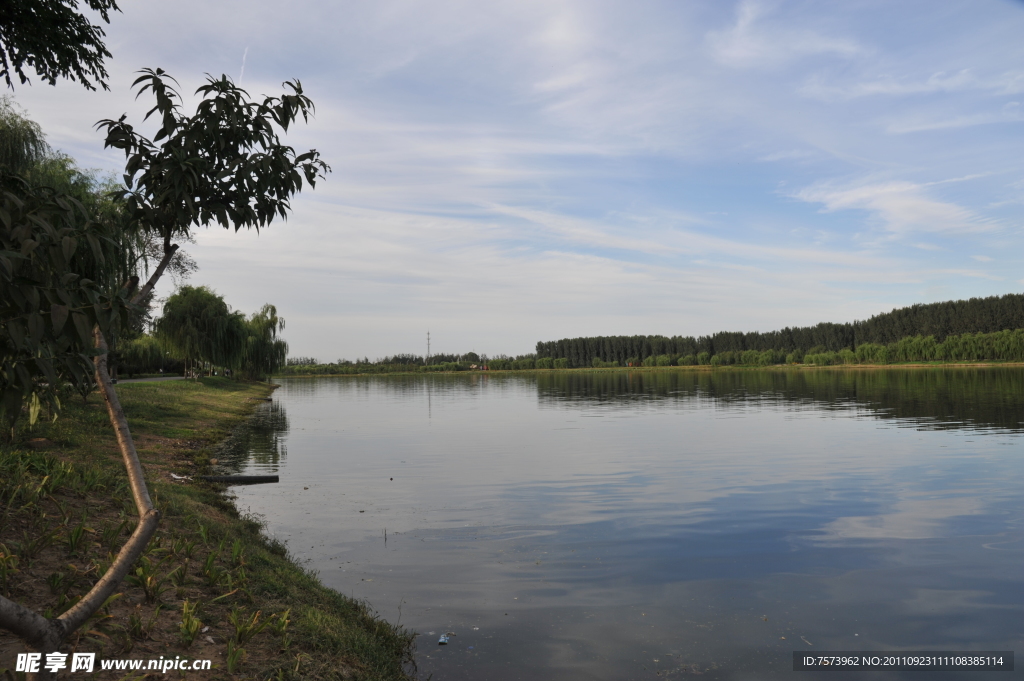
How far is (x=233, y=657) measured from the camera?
7.09 meters

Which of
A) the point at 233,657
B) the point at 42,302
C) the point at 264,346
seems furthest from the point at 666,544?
the point at 264,346

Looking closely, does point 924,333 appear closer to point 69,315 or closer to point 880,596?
point 880,596

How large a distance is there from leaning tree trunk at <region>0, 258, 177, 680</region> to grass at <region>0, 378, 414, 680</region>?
144cm

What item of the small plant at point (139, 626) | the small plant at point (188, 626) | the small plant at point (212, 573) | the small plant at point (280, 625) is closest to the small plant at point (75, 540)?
the small plant at point (212, 573)

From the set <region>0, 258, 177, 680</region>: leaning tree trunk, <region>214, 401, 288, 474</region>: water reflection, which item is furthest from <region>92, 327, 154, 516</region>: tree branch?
<region>214, 401, 288, 474</region>: water reflection

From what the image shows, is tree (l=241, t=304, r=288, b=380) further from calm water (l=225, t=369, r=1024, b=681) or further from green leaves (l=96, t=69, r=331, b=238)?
green leaves (l=96, t=69, r=331, b=238)

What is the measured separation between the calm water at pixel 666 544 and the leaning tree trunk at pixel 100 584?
4401mm

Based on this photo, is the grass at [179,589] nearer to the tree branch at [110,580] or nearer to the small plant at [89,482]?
the small plant at [89,482]

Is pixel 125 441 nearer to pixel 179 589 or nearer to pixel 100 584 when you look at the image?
pixel 100 584

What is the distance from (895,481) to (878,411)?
88.9 ft

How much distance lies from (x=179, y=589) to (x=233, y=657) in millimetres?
2057

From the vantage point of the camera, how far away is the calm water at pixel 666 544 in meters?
9.67

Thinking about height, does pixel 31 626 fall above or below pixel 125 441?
below

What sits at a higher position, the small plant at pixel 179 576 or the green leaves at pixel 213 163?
the green leaves at pixel 213 163
